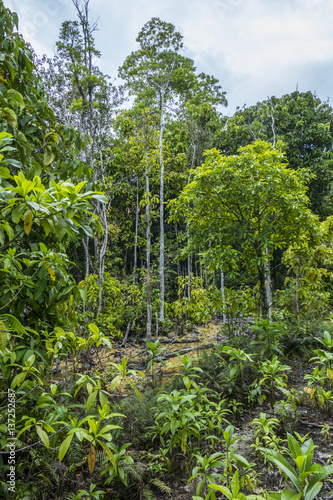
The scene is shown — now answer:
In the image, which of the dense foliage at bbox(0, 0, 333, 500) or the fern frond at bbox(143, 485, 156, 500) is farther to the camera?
the fern frond at bbox(143, 485, 156, 500)

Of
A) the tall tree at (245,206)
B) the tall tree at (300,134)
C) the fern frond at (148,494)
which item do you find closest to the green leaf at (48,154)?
the fern frond at (148,494)

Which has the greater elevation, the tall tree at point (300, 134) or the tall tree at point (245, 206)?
the tall tree at point (300, 134)

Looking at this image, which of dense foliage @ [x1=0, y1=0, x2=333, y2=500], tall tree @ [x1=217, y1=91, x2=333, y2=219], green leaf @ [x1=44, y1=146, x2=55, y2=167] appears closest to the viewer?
dense foliage @ [x1=0, y1=0, x2=333, y2=500]

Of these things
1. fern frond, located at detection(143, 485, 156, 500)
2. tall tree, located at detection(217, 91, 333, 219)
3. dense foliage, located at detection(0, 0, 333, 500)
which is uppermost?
tall tree, located at detection(217, 91, 333, 219)

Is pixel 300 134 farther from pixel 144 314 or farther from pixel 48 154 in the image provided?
pixel 48 154

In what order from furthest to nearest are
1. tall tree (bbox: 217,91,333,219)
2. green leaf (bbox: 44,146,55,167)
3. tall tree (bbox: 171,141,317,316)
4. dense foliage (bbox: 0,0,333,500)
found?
tall tree (bbox: 217,91,333,219) → tall tree (bbox: 171,141,317,316) → green leaf (bbox: 44,146,55,167) → dense foliage (bbox: 0,0,333,500)

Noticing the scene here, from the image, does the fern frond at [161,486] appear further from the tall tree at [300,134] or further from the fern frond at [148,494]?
the tall tree at [300,134]

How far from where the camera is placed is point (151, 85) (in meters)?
9.39

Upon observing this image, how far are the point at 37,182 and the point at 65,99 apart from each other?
9715mm

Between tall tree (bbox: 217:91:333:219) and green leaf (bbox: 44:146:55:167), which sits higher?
tall tree (bbox: 217:91:333:219)

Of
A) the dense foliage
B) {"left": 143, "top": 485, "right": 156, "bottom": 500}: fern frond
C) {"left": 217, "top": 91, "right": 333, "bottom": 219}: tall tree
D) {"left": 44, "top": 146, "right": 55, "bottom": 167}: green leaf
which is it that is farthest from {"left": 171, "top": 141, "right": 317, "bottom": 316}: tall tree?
{"left": 217, "top": 91, "right": 333, "bottom": 219}: tall tree

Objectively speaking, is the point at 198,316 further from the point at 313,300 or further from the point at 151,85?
the point at 151,85

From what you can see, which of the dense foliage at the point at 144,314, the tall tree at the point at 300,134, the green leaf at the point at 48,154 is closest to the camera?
the dense foliage at the point at 144,314

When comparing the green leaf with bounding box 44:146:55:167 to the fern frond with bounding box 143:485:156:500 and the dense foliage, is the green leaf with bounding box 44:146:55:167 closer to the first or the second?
the dense foliage
